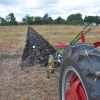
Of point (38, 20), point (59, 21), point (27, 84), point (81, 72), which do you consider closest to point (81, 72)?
point (81, 72)

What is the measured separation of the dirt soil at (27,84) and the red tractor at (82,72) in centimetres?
173

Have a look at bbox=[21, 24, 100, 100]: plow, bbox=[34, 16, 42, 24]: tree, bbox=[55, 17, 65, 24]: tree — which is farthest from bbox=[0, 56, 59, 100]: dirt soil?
bbox=[34, 16, 42, 24]: tree

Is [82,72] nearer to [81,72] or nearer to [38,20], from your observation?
[81,72]

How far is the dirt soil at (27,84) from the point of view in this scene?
4.39 m

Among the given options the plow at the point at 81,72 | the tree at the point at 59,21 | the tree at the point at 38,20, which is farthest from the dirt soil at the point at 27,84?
the tree at the point at 38,20

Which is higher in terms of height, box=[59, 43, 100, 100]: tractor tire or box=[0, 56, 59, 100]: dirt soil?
box=[59, 43, 100, 100]: tractor tire

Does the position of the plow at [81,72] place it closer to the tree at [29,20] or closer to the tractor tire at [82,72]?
the tractor tire at [82,72]

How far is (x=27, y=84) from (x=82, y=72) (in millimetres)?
3212

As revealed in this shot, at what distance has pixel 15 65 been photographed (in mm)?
7102

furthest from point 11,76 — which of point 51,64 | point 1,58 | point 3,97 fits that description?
point 1,58

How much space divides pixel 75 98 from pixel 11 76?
3693mm

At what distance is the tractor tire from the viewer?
72.6 inches

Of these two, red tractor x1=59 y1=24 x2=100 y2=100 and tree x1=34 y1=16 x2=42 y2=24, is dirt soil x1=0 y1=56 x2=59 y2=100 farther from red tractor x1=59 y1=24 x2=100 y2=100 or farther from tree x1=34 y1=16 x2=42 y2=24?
tree x1=34 y1=16 x2=42 y2=24

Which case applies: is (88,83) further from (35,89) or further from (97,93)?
A: (35,89)
